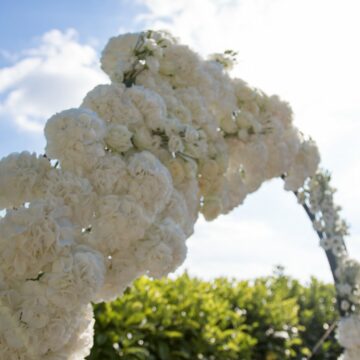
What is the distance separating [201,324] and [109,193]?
3.38 metres

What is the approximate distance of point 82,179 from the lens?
173 centimetres

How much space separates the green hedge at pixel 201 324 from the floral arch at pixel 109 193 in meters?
1.98

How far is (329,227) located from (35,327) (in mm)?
2326

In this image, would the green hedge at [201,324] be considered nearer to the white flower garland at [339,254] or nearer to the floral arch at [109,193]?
the white flower garland at [339,254]

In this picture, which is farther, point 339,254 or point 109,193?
point 339,254

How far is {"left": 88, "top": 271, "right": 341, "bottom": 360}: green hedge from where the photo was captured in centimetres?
427

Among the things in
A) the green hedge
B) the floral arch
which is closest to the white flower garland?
the floral arch

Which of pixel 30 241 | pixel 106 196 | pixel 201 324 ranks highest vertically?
pixel 201 324

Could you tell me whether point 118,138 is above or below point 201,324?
below

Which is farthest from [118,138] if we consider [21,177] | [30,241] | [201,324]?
[201,324]

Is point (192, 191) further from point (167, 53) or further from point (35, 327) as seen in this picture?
point (35, 327)

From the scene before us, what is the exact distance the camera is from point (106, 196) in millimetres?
1732

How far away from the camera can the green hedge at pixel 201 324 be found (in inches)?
168

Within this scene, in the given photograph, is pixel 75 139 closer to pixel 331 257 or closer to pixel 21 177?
pixel 21 177
